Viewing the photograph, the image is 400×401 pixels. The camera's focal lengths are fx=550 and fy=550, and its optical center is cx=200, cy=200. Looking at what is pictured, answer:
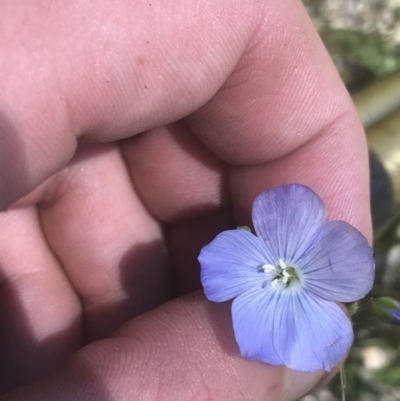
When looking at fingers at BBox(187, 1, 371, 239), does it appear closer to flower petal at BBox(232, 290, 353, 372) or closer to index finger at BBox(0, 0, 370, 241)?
index finger at BBox(0, 0, 370, 241)

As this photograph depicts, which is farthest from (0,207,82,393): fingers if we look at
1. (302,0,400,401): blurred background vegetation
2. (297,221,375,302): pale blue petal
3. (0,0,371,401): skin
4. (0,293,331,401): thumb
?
(302,0,400,401): blurred background vegetation

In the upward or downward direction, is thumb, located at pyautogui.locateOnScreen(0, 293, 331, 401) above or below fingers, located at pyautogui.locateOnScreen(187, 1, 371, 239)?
below

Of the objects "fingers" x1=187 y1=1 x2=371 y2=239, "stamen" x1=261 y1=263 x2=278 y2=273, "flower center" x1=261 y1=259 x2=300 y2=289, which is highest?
"fingers" x1=187 y1=1 x2=371 y2=239

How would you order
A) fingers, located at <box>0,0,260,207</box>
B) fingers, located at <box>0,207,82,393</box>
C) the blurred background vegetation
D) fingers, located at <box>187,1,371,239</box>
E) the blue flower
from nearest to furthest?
1. fingers, located at <box>0,0,260,207</box>
2. the blue flower
3. fingers, located at <box>187,1,371,239</box>
4. fingers, located at <box>0,207,82,393</box>
5. the blurred background vegetation

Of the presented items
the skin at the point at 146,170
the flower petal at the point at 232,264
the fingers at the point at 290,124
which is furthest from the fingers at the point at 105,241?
the flower petal at the point at 232,264

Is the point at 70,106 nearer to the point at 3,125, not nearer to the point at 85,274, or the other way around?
the point at 3,125

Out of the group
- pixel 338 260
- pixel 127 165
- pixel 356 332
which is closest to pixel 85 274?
pixel 127 165

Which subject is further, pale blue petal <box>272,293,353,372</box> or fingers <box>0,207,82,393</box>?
fingers <box>0,207,82,393</box>
